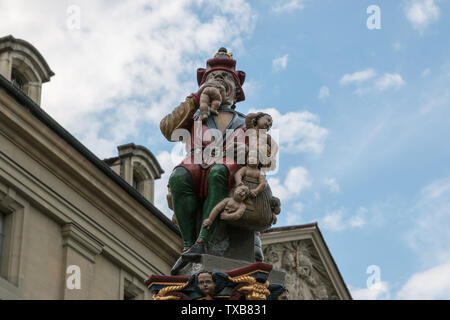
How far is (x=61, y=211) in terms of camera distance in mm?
25344

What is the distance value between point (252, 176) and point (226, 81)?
1.36 meters

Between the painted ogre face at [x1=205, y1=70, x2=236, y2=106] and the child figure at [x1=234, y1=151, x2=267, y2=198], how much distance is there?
1081mm

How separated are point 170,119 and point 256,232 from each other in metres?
1.24

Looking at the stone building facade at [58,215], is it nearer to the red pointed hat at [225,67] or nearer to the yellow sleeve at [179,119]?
the red pointed hat at [225,67]

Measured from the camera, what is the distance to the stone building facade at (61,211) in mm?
23875

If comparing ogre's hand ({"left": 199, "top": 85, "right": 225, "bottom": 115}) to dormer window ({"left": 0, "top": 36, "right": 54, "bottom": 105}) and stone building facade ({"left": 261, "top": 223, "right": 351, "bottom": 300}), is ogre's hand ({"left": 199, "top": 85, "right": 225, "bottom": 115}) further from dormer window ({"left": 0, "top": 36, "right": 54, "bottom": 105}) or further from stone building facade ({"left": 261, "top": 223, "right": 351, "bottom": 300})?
stone building facade ({"left": 261, "top": 223, "right": 351, "bottom": 300})

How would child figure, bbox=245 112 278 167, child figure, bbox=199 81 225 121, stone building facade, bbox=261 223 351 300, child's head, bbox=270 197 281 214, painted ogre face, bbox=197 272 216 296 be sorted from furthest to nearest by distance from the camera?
stone building facade, bbox=261 223 351 300
child figure, bbox=199 81 225 121
child figure, bbox=245 112 278 167
child's head, bbox=270 197 281 214
painted ogre face, bbox=197 272 216 296

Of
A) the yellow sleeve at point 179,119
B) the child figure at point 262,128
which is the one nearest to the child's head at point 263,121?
the child figure at point 262,128

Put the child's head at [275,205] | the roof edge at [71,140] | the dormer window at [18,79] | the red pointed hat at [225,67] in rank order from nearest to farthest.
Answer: the child's head at [275,205], the red pointed hat at [225,67], the roof edge at [71,140], the dormer window at [18,79]

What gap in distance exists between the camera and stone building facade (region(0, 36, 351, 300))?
78.3ft

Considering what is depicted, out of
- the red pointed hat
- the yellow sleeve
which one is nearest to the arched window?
the red pointed hat

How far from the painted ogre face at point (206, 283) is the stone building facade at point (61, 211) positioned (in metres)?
15.7
